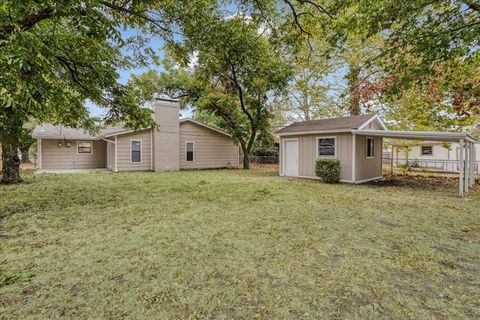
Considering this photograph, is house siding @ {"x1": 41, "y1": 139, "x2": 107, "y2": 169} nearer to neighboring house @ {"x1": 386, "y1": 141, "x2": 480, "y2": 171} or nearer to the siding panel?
the siding panel

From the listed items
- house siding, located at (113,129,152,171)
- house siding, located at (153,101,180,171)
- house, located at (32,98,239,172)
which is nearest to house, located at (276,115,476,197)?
house, located at (32,98,239,172)

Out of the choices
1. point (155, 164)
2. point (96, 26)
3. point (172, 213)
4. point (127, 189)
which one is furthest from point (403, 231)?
point (155, 164)

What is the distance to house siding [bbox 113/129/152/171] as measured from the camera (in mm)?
14609

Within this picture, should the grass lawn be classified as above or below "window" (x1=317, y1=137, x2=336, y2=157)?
below

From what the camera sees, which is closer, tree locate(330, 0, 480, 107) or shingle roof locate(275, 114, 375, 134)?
tree locate(330, 0, 480, 107)

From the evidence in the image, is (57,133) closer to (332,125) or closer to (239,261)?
(332,125)

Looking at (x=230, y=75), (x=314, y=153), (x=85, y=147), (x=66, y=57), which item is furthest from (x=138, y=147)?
(x=314, y=153)

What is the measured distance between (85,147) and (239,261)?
1714cm

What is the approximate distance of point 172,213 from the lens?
556 cm

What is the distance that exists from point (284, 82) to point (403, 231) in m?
12.2

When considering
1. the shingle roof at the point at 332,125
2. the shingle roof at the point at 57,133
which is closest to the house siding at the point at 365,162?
the shingle roof at the point at 332,125

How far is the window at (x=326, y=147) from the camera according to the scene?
1084 centimetres

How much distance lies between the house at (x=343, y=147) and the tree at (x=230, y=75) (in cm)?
378

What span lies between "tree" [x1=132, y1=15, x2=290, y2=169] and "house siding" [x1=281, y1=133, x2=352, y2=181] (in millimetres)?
4075
